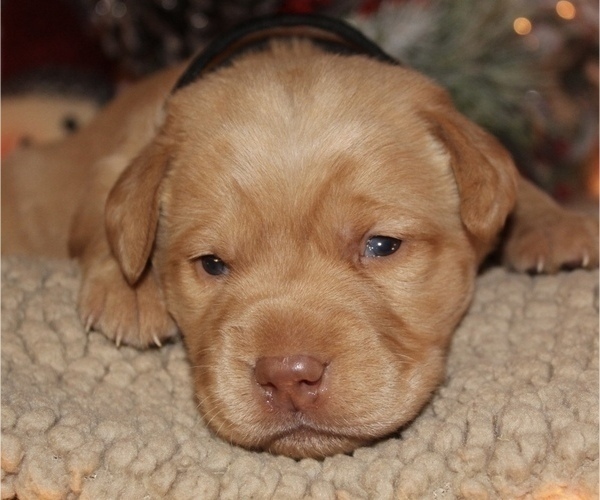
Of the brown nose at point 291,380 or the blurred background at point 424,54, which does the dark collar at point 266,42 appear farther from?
the brown nose at point 291,380

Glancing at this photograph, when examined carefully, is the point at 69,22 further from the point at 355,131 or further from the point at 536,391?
the point at 536,391

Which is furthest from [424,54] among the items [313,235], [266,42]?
[313,235]

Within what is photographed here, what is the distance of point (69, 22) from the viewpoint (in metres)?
6.94

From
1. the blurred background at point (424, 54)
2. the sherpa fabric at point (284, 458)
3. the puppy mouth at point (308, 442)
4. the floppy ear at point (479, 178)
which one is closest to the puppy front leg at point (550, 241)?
the sherpa fabric at point (284, 458)

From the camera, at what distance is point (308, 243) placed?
3279mm

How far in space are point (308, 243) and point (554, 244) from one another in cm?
137

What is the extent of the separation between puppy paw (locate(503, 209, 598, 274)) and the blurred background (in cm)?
160

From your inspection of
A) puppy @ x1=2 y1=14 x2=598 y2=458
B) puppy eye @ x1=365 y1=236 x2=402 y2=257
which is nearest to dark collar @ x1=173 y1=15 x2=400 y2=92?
puppy @ x1=2 y1=14 x2=598 y2=458

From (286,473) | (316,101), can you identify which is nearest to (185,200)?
(316,101)

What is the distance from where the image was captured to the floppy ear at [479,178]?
3.44 meters

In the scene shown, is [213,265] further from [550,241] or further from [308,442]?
[550,241]

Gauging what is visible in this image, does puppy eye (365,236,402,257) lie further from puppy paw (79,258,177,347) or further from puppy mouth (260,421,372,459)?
puppy paw (79,258,177,347)

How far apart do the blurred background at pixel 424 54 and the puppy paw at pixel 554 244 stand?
1.60m

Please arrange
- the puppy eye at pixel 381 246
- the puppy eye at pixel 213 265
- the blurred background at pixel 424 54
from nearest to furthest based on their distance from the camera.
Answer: the puppy eye at pixel 381 246 → the puppy eye at pixel 213 265 → the blurred background at pixel 424 54
